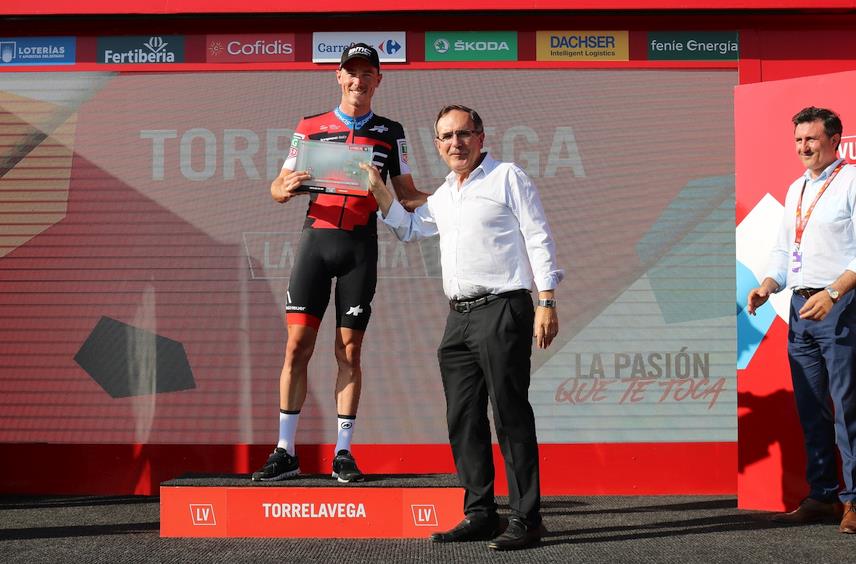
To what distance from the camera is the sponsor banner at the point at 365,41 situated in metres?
5.26

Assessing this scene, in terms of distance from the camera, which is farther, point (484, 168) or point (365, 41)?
point (365, 41)

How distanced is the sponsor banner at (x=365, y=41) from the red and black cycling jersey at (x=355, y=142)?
3.99ft

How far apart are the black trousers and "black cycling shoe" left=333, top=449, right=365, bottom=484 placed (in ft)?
1.46

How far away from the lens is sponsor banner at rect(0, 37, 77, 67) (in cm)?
531

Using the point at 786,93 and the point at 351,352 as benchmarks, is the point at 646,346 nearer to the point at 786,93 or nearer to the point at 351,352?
the point at 786,93

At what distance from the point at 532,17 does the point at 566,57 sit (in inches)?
11.5

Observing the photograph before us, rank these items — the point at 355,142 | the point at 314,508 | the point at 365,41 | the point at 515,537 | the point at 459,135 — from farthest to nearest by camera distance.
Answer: the point at 365,41, the point at 355,142, the point at 314,508, the point at 459,135, the point at 515,537

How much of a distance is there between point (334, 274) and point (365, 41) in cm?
180

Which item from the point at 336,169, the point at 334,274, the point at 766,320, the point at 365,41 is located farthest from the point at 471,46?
the point at 766,320

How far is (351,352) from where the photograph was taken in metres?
4.03

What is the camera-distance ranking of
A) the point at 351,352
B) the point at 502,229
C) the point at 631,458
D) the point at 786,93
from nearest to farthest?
1. the point at 502,229
2. the point at 351,352
3. the point at 786,93
4. the point at 631,458

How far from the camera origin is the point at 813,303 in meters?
3.95

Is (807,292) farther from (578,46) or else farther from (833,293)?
(578,46)

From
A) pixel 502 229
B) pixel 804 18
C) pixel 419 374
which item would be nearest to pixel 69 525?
pixel 419 374
